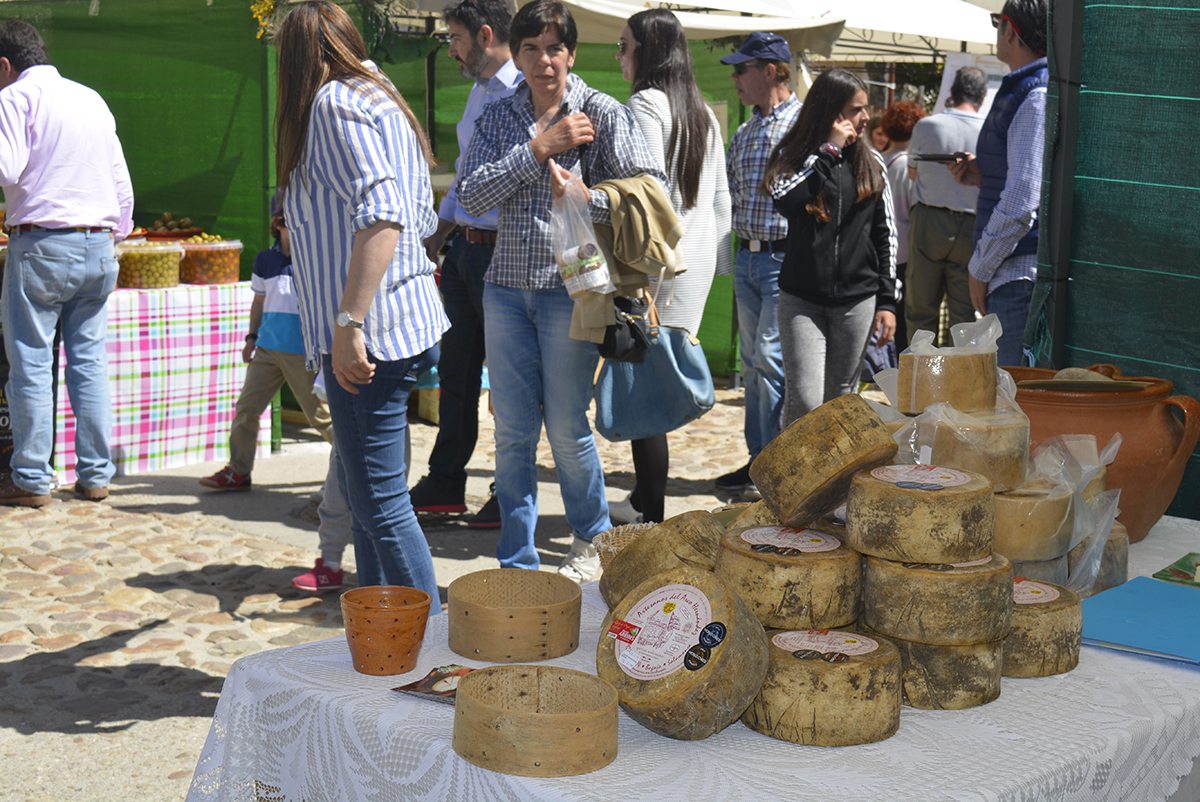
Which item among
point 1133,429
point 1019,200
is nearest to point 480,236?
point 1019,200

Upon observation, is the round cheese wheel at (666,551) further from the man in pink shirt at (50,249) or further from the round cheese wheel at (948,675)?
the man in pink shirt at (50,249)

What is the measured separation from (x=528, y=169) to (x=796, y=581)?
2.24 m

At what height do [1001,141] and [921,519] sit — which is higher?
[1001,141]

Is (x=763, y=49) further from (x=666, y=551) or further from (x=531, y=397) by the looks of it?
(x=666, y=551)

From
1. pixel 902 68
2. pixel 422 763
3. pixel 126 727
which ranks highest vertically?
pixel 902 68

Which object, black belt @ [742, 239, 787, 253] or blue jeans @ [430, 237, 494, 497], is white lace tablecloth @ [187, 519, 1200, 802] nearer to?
blue jeans @ [430, 237, 494, 497]

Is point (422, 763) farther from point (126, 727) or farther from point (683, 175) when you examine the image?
point (683, 175)

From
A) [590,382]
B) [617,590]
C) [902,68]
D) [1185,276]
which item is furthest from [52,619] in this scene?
[902,68]

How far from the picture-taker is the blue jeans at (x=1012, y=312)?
403 centimetres

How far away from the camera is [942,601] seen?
60.2 inches

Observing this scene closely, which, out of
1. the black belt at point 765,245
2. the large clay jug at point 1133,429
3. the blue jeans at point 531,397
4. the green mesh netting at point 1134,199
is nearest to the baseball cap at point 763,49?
the black belt at point 765,245

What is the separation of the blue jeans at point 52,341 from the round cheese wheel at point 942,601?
4660 millimetres

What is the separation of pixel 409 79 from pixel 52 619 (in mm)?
4766

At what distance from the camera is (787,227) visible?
16.9 ft
